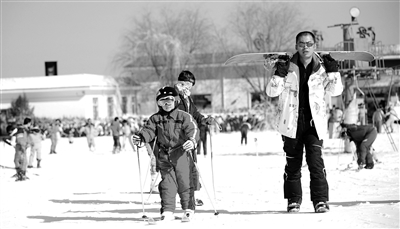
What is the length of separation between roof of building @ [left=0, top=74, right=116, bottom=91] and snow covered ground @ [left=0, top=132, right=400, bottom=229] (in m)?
39.3

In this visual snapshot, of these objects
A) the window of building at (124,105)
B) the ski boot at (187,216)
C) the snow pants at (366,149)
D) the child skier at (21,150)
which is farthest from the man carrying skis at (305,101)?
the window of building at (124,105)

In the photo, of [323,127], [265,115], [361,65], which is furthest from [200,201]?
[265,115]

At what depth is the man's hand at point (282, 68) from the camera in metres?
7.49

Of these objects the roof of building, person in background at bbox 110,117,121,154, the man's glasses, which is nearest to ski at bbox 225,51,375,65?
the man's glasses

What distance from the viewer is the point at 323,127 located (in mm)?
7414

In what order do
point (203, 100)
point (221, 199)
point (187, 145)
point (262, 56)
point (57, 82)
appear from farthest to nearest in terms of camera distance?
1. point (57, 82)
2. point (203, 100)
3. point (221, 199)
4. point (262, 56)
5. point (187, 145)

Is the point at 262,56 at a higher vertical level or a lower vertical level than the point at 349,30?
lower

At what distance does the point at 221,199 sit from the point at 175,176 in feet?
7.70

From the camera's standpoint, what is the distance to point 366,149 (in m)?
13.9

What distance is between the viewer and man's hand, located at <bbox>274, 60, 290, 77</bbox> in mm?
7492

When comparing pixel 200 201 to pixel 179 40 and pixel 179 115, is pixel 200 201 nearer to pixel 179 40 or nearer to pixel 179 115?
pixel 179 115

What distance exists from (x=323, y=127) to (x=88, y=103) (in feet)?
163

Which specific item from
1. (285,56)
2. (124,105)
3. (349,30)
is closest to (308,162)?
(285,56)

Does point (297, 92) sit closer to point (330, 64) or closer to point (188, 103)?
point (330, 64)
